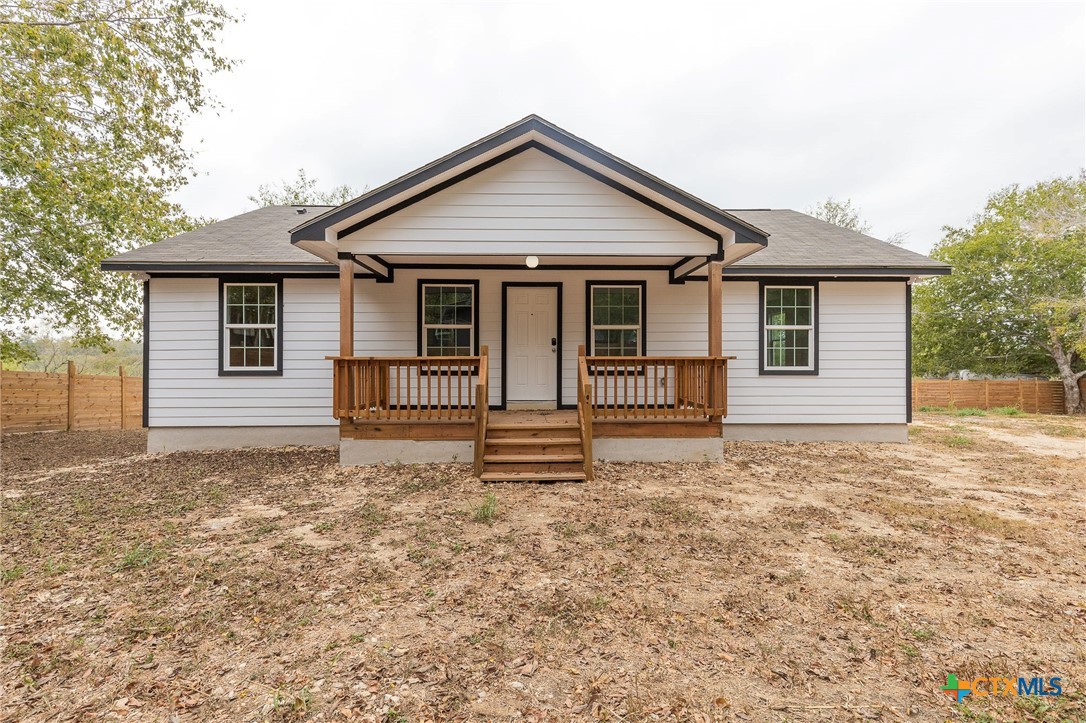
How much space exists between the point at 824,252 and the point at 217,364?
10.7 meters

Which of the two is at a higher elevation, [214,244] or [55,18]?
[55,18]

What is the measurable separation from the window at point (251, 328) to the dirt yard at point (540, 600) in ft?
9.32

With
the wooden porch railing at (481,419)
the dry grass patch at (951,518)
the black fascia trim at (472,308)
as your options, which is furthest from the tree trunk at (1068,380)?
the wooden porch railing at (481,419)

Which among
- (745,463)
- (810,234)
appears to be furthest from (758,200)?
(745,463)

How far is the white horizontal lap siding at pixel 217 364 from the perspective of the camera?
24.6 feet

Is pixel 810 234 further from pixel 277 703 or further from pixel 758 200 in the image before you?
pixel 758 200

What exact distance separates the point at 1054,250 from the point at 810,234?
13.6 m

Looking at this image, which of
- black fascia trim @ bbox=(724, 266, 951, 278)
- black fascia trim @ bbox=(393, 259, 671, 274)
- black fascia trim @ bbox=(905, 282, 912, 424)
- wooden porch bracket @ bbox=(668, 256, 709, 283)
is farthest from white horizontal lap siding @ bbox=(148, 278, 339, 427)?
black fascia trim @ bbox=(905, 282, 912, 424)

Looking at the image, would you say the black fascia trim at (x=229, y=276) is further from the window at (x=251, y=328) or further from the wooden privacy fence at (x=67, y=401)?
the wooden privacy fence at (x=67, y=401)

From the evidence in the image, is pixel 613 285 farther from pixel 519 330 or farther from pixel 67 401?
pixel 67 401

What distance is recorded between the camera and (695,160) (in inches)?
1502

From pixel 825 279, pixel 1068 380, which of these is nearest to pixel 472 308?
pixel 825 279

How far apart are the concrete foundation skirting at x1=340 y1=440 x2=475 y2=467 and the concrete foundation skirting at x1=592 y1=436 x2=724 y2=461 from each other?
177cm

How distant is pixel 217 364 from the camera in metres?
7.57
